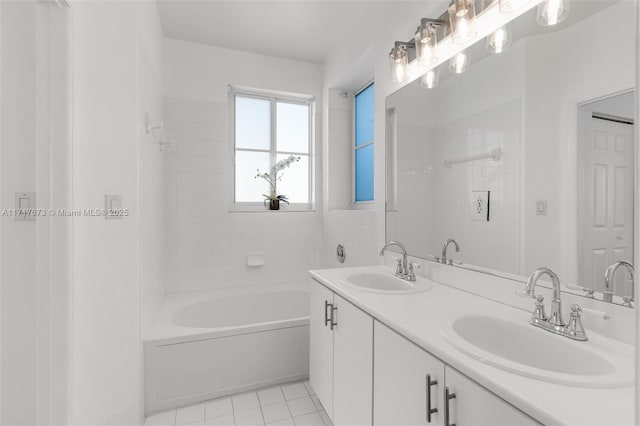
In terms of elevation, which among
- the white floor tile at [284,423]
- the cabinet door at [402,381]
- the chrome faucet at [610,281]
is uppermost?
the chrome faucet at [610,281]

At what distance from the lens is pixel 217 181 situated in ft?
9.31

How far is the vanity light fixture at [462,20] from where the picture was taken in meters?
1.33

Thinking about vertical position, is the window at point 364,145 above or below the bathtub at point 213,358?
above

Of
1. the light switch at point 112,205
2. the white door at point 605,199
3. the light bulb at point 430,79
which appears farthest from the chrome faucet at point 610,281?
the light switch at point 112,205

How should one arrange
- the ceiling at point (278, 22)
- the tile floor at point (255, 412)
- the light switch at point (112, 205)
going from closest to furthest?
the light switch at point (112, 205)
the tile floor at point (255, 412)
the ceiling at point (278, 22)

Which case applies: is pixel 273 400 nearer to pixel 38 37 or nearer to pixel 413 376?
pixel 413 376

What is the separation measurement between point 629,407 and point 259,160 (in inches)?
115

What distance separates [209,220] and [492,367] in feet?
8.37

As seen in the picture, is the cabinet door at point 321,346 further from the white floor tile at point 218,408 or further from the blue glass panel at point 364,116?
the blue glass panel at point 364,116

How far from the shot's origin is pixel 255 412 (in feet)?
5.93

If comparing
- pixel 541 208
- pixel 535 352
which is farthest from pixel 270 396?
pixel 541 208

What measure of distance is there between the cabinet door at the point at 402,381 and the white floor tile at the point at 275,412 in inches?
33.5

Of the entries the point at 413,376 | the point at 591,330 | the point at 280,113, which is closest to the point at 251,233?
the point at 280,113

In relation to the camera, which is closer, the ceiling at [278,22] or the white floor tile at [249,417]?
the white floor tile at [249,417]
